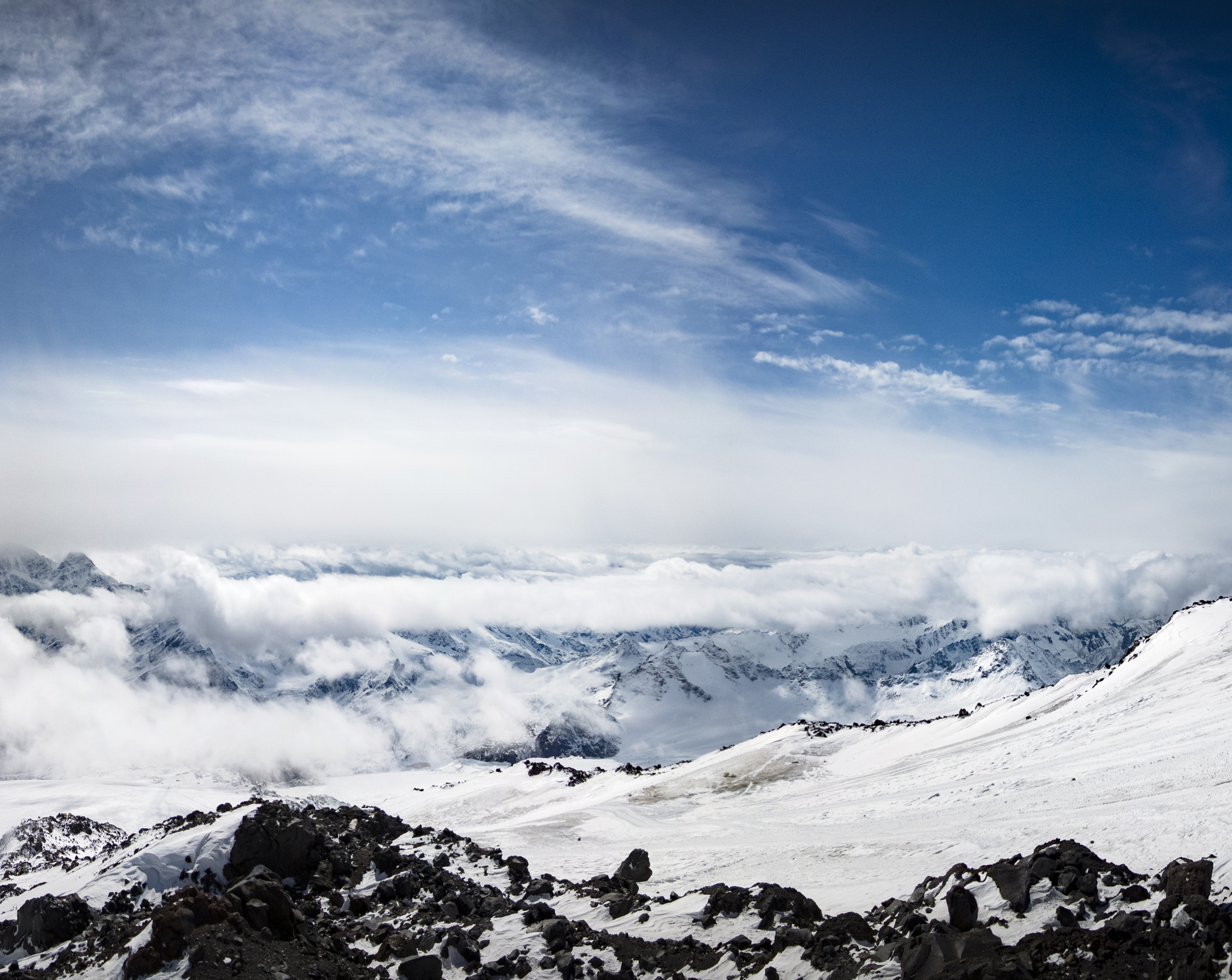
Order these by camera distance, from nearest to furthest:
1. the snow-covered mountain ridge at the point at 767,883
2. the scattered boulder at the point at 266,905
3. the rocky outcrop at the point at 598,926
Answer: the rocky outcrop at the point at 598,926 → the snow-covered mountain ridge at the point at 767,883 → the scattered boulder at the point at 266,905

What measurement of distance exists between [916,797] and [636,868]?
2333cm

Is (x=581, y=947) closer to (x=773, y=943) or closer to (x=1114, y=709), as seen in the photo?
(x=773, y=943)

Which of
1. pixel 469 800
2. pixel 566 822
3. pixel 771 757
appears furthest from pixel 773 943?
pixel 469 800

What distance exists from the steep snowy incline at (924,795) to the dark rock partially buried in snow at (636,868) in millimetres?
1228

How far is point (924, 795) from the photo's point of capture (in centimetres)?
4859

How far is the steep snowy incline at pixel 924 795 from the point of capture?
32375mm

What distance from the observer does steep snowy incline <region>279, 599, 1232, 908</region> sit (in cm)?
3238

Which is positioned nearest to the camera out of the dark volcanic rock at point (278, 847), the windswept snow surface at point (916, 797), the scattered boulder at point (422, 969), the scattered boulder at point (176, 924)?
the scattered boulder at point (176, 924)

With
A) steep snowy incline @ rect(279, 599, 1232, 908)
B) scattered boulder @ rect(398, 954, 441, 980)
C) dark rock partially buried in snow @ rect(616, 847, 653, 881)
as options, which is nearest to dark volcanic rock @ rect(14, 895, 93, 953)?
scattered boulder @ rect(398, 954, 441, 980)

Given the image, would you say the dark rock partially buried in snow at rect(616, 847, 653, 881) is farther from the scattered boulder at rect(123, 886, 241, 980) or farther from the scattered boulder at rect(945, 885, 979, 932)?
the scattered boulder at rect(945, 885, 979, 932)

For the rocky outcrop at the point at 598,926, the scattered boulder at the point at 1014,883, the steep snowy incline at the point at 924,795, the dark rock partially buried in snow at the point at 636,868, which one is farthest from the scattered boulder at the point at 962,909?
the dark rock partially buried in snow at the point at 636,868

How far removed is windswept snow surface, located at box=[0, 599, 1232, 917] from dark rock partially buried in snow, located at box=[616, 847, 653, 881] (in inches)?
70.1

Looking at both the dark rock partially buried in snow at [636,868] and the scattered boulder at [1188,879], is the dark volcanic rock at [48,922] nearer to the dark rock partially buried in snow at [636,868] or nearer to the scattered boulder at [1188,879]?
the dark rock partially buried in snow at [636,868]

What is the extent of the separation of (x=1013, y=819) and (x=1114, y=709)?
23900 mm
